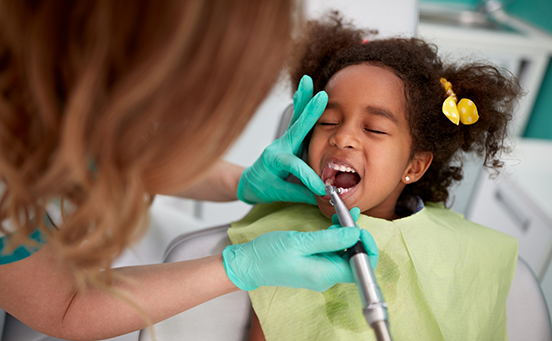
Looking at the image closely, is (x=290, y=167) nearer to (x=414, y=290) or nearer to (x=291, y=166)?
(x=291, y=166)

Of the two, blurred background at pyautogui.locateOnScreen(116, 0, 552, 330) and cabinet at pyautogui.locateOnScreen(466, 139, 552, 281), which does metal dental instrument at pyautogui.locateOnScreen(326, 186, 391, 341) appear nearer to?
blurred background at pyautogui.locateOnScreen(116, 0, 552, 330)

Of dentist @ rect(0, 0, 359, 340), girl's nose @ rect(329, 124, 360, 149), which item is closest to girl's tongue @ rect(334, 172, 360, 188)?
girl's nose @ rect(329, 124, 360, 149)

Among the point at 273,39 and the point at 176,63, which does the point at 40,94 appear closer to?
the point at 176,63

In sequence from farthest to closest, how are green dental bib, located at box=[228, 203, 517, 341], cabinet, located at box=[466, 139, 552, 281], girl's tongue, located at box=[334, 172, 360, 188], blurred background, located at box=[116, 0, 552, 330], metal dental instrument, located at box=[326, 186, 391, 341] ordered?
1. cabinet, located at box=[466, 139, 552, 281]
2. blurred background, located at box=[116, 0, 552, 330]
3. girl's tongue, located at box=[334, 172, 360, 188]
4. green dental bib, located at box=[228, 203, 517, 341]
5. metal dental instrument, located at box=[326, 186, 391, 341]

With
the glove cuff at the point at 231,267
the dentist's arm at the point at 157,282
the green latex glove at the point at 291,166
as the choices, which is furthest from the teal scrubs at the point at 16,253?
the green latex glove at the point at 291,166

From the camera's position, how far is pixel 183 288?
73 cm

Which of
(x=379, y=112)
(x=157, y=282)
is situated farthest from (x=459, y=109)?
(x=157, y=282)

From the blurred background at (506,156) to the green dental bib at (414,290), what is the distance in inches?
9.8

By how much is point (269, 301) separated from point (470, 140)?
2.14 feet

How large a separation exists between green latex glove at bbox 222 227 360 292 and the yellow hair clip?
1.28 ft

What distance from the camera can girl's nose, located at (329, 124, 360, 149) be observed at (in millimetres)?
842

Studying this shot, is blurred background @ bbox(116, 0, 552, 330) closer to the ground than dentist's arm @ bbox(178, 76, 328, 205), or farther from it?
farther from it

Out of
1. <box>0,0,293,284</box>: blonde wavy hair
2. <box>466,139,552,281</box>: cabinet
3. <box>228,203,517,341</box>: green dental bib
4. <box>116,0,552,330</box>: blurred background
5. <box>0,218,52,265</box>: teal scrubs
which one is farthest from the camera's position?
<box>466,139,552,281</box>: cabinet

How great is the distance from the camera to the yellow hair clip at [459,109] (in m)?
0.86
